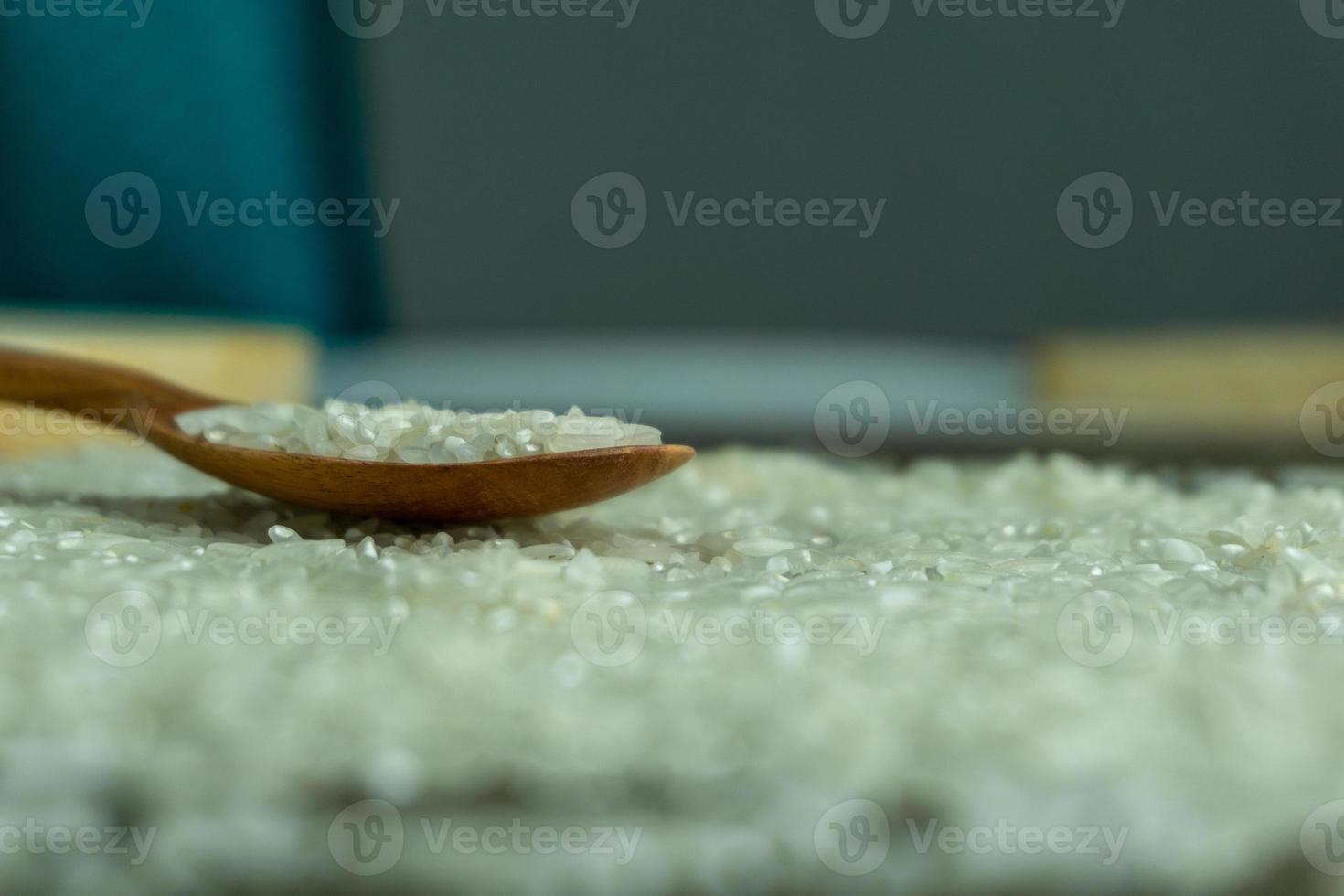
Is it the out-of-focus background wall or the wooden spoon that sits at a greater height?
the out-of-focus background wall

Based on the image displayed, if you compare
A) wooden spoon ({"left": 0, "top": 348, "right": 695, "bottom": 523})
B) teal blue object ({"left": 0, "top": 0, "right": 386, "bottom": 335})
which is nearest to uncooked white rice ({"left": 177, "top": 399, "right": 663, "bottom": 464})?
wooden spoon ({"left": 0, "top": 348, "right": 695, "bottom": 523})

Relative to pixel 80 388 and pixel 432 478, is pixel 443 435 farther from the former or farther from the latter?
pixel 80 388

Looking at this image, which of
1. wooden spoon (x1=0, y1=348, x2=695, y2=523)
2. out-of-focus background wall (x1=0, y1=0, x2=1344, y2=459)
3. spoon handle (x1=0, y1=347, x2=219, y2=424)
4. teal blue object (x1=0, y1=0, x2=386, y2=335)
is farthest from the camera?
teal blue object (x1=0, y1=0, x2=386, y2=335)

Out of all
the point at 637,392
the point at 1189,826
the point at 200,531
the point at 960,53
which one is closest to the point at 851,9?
the point at 960,53

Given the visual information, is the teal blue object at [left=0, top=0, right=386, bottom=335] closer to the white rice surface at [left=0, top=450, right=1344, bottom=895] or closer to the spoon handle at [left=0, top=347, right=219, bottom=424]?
the spoon handle at [left=0, top=347, right=219, bottom=424]

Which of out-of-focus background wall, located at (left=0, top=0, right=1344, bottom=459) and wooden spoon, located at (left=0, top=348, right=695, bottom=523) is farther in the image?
out-of-focus background wall, located at (left=0, top=0, right=1344, bottom=459)
